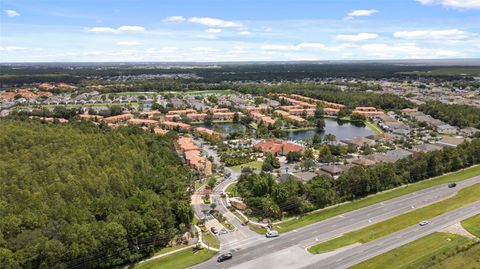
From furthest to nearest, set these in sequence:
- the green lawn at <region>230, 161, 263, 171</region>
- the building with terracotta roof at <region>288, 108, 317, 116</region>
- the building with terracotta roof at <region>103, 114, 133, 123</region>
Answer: the building with terracotta roof at <region>288, 108, 317, 116</region>, the building with terracotta roof at <region>103, 114, 133, 123</region>, the green lawn at <region>230, 161, 263, 171</region>

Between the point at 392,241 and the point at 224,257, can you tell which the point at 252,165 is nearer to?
the point at 392,241

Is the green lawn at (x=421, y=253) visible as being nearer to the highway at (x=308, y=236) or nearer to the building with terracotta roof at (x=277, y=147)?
the highway at (x=308, y=236)

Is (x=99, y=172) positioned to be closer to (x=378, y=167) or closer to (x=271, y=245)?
(x=271, y=245)

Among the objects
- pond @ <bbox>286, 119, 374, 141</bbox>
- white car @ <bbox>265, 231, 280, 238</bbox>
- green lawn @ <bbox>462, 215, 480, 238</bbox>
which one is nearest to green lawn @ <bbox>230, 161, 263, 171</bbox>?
white car @ <bbox>265, 231, 280, 238</bbox>

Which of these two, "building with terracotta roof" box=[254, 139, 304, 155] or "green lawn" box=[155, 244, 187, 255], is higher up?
"building with terracotta roof" box=[254, 139, 304, 155]

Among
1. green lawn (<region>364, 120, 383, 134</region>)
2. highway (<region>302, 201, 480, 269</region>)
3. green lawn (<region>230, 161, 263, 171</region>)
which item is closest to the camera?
highway (<region>302, 201, 480, 269</region>)

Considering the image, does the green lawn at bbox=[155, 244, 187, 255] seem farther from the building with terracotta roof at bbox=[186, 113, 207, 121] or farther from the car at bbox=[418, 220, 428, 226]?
the building with terracotta roof at bbox=[186, 113, 207, 121]

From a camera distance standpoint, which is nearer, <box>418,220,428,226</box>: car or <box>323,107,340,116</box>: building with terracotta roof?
<box>418,220,428,226</box>: car

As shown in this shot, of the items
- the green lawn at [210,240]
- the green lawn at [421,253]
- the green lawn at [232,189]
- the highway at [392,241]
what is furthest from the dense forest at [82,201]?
the green lawn at [421,253]
